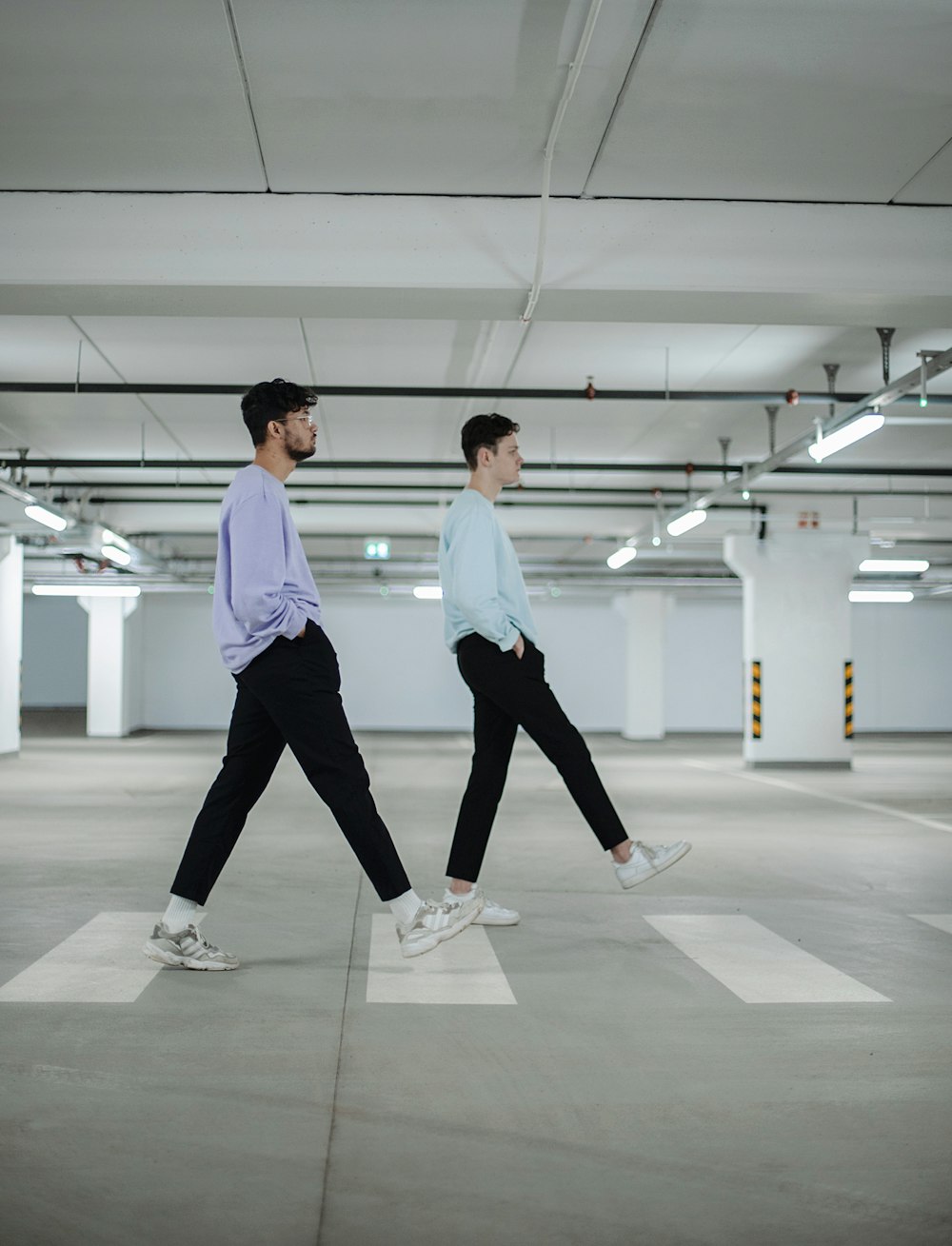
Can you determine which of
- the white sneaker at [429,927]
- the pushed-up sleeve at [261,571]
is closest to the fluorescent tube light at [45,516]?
the pushed-up sleeve at [261,571]

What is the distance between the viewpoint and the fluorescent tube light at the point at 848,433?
916cm

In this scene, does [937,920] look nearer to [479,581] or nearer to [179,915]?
[479,581]

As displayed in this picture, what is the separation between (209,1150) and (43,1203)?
1.03 feet

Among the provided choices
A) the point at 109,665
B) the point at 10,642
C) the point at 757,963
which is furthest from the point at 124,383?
the point at 109,665

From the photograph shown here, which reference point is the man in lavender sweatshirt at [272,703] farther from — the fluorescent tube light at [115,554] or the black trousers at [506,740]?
the fluorescent tube light at [115,554]

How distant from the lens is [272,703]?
3463 millimetres

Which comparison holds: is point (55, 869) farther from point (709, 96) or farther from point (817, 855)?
point (709, 96)

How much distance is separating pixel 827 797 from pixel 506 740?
806 cm

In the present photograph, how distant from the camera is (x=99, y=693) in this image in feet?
81.7

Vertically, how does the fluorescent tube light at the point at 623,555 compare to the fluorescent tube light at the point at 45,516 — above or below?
above

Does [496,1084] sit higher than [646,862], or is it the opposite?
[646,862]

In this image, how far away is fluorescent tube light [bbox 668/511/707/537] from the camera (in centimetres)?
1431

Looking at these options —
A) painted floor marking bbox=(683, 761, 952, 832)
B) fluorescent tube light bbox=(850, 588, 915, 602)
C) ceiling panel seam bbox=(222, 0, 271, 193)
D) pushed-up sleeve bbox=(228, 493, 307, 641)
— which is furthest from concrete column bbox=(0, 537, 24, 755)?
fluorescent tube light bbox=(850, 588, 915, 602)

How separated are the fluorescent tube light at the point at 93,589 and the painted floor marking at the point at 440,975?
20848 mm
